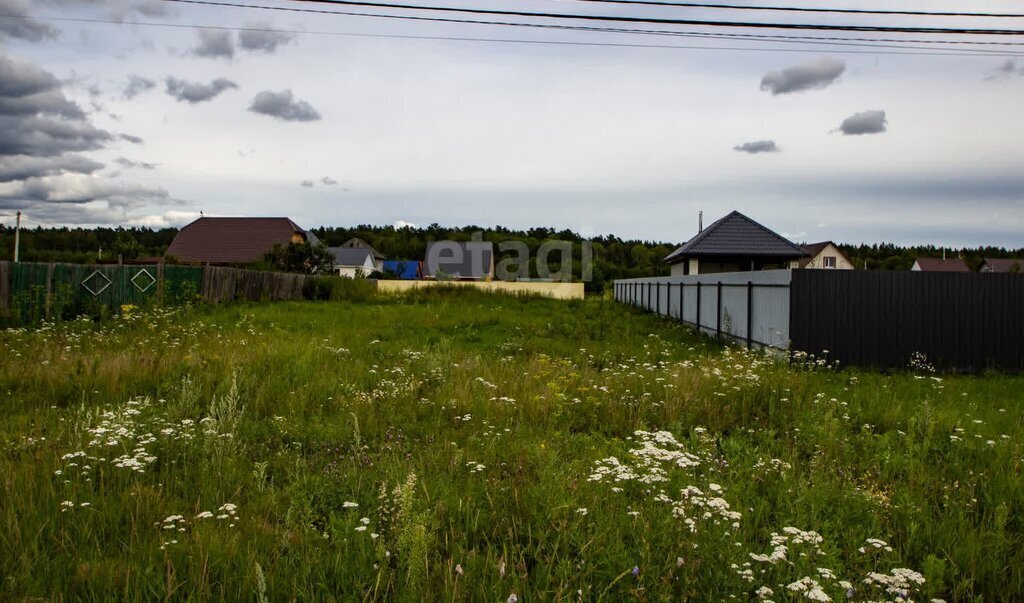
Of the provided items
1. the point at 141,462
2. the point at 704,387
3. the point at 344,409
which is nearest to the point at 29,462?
the point at 141,462

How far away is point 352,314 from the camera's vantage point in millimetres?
17391

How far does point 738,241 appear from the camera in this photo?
29219 millimetres

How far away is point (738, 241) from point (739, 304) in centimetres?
1754

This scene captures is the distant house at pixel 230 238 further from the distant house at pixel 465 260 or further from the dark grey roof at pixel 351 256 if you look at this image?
the distant house at pixel 465 260

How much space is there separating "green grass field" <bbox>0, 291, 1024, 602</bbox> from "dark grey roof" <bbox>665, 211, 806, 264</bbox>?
2235 centimetres

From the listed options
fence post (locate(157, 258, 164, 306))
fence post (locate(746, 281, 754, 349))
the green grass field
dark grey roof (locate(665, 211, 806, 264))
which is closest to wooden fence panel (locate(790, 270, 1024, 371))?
fence post (locate(746, 281, 754, 349))

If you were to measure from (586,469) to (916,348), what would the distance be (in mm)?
10025

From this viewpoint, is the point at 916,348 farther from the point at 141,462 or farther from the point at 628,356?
the point at 141,462

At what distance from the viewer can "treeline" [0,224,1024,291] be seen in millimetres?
65875
